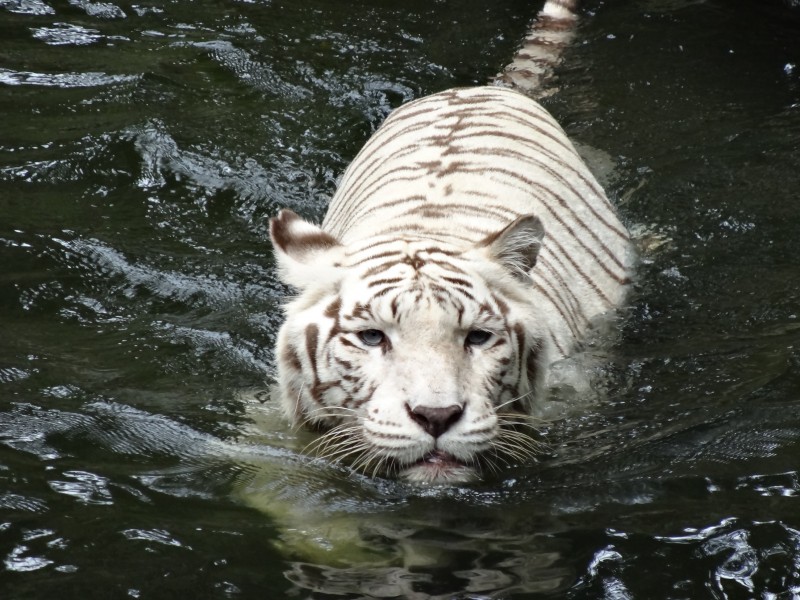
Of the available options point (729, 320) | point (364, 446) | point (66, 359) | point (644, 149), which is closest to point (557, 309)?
point (729, 320)

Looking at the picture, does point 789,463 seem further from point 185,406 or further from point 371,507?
point 185,406

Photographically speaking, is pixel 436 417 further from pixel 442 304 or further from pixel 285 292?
pixel 285 292

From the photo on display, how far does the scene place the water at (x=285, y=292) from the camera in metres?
2.48

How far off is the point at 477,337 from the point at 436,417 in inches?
13.2

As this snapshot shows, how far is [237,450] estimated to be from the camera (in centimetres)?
311

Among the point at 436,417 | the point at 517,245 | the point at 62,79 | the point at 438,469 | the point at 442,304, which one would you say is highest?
the point at 517,245

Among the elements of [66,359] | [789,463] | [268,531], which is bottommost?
[66,359]

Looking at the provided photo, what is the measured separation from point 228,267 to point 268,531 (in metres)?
1.90

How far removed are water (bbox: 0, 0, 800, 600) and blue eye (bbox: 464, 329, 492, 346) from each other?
37cm

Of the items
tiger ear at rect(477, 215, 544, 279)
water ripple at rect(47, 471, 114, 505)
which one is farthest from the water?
tiger ear at rect(477, 215, 544, 279)

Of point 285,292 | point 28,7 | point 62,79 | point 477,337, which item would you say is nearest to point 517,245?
point 477,337

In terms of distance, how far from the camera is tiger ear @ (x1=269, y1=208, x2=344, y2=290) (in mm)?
3104

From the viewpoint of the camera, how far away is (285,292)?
4246mm

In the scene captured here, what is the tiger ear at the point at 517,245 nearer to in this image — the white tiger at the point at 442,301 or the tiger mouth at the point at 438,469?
the white tiger at the point at 442,301
